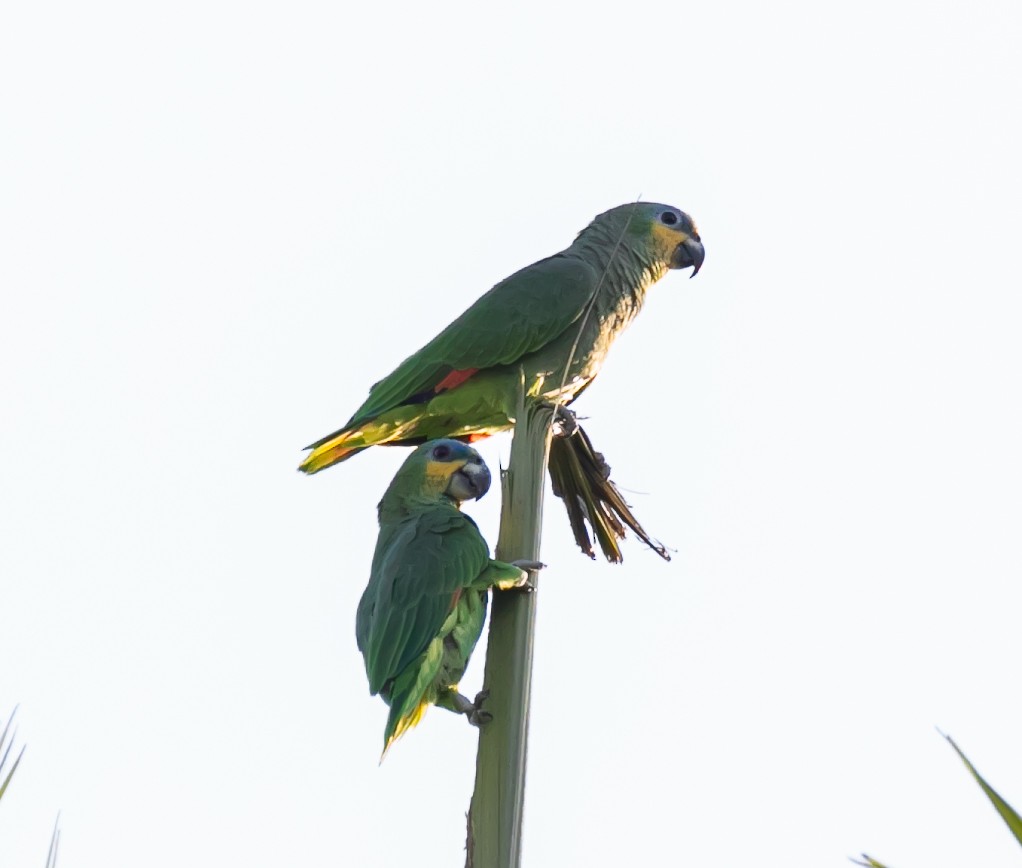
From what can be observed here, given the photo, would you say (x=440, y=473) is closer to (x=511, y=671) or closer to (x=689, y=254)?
(x=511, y=671)

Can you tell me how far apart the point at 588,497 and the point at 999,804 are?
107 inches

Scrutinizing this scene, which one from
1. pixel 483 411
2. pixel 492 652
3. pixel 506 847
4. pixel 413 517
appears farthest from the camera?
pixel 483 411

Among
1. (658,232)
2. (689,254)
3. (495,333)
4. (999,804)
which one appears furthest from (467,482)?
(999,804)

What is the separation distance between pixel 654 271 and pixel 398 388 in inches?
65.0

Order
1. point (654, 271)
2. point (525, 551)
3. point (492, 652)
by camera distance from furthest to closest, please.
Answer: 1. point (654, 271)
2. point (525, 551)
3. point (492, 652)

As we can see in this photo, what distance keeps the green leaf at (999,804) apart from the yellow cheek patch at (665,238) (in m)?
5.30

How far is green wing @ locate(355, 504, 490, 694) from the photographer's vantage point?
12.6ft

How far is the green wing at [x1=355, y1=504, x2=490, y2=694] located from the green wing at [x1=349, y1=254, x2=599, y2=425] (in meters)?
1.59

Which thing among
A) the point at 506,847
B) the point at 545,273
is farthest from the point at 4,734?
the point at 545,273

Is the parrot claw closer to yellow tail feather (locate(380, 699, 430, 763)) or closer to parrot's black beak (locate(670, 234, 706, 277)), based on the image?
yellow tail feather (locate(380, 699, 430, 763))

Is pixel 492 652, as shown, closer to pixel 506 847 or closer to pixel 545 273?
pixel 506 847

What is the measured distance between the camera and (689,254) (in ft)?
22.7

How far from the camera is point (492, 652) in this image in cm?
331

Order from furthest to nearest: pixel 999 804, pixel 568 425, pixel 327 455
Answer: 1. pixel 327 455
2. pixel 568 425
3. pixel 999 804
